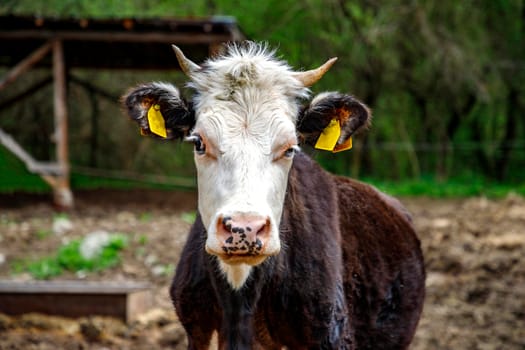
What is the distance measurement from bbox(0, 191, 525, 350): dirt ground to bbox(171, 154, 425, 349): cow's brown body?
2494 millimetres

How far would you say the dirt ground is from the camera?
7602mm

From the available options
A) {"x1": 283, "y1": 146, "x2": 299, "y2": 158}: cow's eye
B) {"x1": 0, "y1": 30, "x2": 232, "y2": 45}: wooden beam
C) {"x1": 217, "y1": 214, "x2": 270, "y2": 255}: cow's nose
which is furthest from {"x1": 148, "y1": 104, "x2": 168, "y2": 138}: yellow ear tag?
{"x1": 0, "y1": 30, "x2": 232, "y2": 45}: wooden beam

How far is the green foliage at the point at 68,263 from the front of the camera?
10055 mm

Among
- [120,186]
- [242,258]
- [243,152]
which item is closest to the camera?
[242,258]

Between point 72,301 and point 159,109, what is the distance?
3763mm

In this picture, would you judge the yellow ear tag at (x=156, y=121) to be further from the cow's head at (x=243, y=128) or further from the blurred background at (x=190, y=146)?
the blurred background at (x=190, y=146)

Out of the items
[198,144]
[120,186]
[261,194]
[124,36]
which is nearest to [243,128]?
[198,144]

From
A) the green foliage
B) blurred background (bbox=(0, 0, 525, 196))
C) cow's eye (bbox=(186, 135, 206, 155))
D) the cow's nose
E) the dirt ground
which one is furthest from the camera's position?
blurred background (bbox=(0, 0, 525, 196))

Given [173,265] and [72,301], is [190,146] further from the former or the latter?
[72,301]

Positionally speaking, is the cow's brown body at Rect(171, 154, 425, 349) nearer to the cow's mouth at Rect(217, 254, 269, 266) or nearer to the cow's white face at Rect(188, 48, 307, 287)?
the cow's white face at Rect(188, 48, 307, 287)

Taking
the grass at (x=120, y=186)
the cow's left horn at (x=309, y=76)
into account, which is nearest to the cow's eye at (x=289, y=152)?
the cow's left horn at (x=309, y=76)

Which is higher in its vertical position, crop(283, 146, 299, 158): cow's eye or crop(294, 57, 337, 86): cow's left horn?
crop(294, 57, 337, 86): cow's left horn

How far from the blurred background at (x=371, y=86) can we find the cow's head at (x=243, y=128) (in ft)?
49.8

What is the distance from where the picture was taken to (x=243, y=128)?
4.26 m
